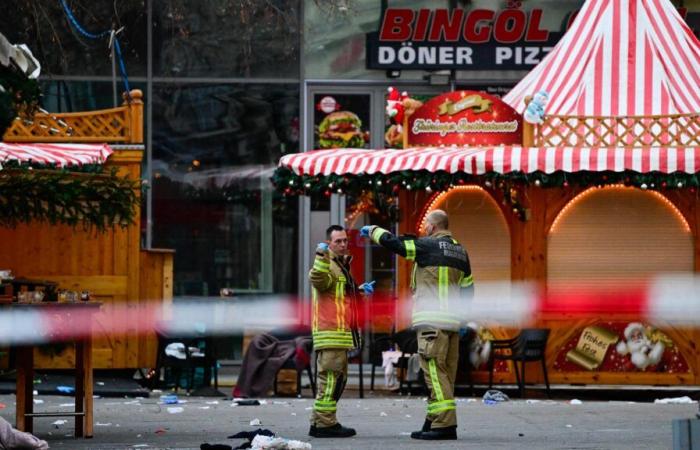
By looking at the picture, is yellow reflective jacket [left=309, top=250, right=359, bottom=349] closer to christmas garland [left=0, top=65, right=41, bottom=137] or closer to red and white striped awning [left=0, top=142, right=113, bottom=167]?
christmas garland [left=0, top=65, right=41, bottom=137]

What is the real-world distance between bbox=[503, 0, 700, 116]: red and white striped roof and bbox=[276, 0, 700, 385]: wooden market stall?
34 millimetres

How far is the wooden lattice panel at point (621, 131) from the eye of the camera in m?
20.0

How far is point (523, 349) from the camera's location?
65.3ft

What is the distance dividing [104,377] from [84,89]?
4888 mm

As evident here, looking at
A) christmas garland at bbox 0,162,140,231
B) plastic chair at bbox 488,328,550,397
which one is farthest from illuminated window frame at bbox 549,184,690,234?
christmas garland at bbox 0,162,140,231

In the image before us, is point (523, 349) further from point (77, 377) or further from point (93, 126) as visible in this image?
point (77, 377)

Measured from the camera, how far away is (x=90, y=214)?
1407cm

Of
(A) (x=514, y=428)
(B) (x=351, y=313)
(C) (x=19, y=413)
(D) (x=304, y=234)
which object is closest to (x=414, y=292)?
(B) (x=351, y=313)

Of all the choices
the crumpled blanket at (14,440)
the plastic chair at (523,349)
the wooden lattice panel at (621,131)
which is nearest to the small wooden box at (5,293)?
the crumpled blanket at (14,440)

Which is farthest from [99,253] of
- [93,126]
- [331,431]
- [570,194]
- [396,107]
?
[331,431]

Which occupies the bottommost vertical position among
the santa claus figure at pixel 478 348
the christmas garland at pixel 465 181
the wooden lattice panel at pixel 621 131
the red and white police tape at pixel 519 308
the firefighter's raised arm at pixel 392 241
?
the santa claus figure at pixel 478 348

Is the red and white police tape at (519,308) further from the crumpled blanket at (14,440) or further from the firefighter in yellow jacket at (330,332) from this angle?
the crumpled blanket at (14,440)

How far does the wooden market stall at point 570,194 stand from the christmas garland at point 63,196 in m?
6.05

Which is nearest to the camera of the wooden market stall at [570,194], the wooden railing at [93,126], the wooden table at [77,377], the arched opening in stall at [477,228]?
the wooden table at [77,377]
